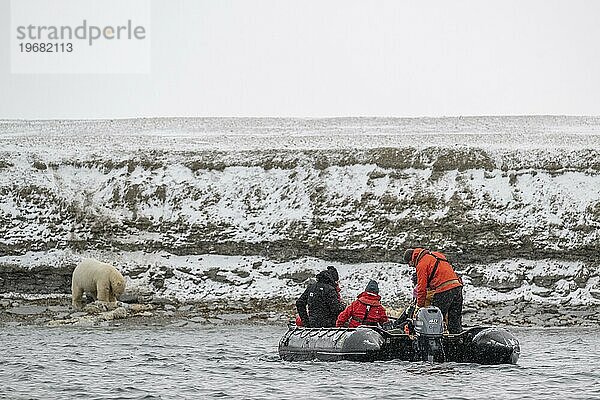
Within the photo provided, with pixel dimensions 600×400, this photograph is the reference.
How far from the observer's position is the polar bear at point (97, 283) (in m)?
32.4

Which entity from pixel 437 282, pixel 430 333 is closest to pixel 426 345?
pixel 430 333

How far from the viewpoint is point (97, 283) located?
3244 cm

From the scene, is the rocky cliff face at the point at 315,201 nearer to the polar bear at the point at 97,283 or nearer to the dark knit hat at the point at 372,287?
the polar bear at the point at 97,283

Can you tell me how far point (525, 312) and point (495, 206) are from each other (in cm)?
743

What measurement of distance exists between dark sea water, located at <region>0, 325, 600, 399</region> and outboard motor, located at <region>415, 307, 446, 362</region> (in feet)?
0.73

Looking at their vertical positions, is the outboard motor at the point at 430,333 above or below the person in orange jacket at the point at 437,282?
below

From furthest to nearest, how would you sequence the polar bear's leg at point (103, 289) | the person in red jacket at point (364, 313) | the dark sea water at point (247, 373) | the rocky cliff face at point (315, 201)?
the rocky cliff face at point (315, 201) → the polar bear's leg at point (103, 289) → the person in red jacket at point (364, 313) → the dark sea water at point (247, 373)

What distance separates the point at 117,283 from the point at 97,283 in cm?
67

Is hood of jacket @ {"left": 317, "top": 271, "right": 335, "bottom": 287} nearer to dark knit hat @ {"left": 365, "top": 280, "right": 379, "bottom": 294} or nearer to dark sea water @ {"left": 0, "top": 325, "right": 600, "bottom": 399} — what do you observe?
dark knit hat @ {"left": 365, "top": 280, "right": 379, "bottom": 294}

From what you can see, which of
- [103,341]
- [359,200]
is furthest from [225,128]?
[103,341]

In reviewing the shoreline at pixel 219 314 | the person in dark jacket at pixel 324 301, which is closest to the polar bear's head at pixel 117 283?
the shoreline at pixel 219 314

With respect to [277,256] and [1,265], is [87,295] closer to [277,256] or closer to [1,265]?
[1,265]

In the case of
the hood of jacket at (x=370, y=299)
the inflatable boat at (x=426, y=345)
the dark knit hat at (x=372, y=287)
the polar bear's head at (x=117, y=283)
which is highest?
the dark knit hat at (x=372, y=287)

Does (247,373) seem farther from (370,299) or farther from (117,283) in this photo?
(117,283)
